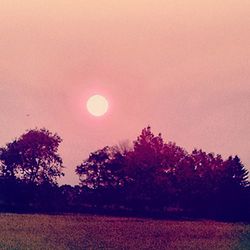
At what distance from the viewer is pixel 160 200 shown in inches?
3442

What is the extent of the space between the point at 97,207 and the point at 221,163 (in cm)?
3058

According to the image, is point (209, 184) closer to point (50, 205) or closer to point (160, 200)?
point (160, 200)

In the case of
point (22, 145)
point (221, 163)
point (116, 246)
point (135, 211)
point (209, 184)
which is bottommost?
point (116, 246)

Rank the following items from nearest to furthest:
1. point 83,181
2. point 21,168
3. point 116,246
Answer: point 116,246 < point 21,168 < point 83,181

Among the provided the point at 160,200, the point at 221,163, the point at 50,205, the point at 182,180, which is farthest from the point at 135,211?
the point at 221,163

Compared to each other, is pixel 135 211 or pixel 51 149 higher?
pixel 51 149

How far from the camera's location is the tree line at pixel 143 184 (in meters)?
85.8

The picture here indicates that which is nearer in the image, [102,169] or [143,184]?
[143,184]

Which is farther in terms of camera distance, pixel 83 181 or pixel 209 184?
pixel 83 181

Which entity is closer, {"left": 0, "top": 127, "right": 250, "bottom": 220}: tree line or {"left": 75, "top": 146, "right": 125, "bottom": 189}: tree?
{"left": 0, "top": 127, "right": 250, "bottom": 220}: tree line

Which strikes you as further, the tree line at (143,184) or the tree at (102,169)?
the tree at (102,169)

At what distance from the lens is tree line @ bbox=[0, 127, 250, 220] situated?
281 feet

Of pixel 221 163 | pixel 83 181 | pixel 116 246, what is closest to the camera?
pixel 116 246

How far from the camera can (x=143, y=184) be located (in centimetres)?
8831
